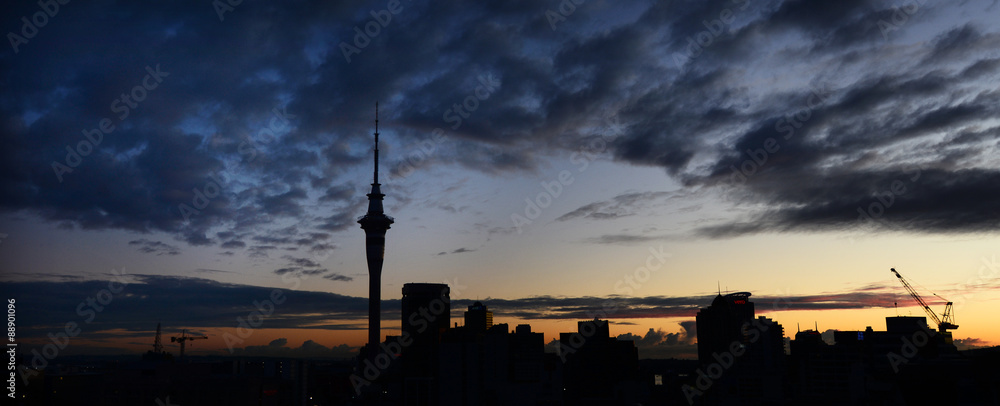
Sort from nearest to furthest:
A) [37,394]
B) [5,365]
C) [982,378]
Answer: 1. [982,378]
2. [5,365]
3. [37,394]

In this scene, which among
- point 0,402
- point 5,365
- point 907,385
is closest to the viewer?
point 907,385

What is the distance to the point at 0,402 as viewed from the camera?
153 metres

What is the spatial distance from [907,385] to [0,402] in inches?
7734

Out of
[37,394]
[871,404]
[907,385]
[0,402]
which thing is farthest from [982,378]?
[37,394]

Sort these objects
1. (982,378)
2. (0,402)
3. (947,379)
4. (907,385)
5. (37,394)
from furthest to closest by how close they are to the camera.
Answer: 1. (37,394)
2. (0,402)
3. (907,385)
4. (947,379)
5. (982,378)

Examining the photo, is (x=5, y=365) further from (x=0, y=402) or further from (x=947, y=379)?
(x=947, y=379)

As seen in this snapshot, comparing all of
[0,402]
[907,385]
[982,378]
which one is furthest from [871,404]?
[0,402]

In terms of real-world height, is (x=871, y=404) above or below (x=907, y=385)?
below

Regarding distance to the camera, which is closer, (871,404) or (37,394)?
(37,394)

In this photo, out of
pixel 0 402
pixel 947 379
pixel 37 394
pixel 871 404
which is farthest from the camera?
pixel 871 404

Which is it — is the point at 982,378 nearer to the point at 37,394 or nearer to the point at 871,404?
the point at 871,404

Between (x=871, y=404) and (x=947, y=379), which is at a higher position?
(x=947, y=379)

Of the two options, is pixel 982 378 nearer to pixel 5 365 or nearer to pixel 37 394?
pixel 5 365

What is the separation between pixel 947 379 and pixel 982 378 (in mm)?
9457
